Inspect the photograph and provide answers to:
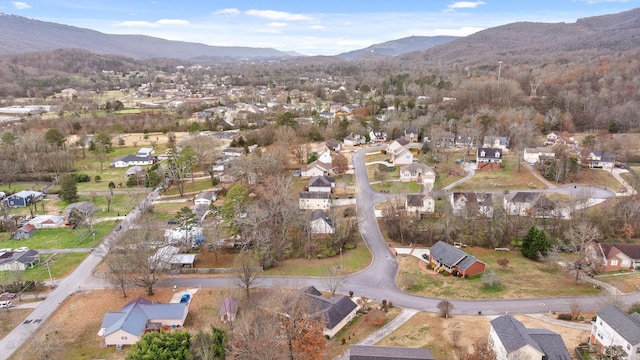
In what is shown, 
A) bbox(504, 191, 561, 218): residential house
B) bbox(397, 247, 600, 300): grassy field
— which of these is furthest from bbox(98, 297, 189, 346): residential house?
bbox(504, 191, 561, 218): residential house

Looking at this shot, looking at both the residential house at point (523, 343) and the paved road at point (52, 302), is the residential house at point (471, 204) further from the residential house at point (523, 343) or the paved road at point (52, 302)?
the paved road at point (52, 302)

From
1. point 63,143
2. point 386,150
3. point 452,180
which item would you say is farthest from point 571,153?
point 63,143

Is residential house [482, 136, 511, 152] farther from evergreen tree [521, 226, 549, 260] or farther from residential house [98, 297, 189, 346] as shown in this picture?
residential house [98, 297, 189, 346]

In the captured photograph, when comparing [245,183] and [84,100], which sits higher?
[84,100]

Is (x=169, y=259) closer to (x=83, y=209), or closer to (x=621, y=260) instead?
(x=83, y=209)

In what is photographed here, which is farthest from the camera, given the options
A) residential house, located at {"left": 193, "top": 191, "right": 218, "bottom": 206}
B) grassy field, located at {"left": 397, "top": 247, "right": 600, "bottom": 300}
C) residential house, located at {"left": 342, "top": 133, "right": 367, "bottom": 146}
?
residential house, located at {"left": 342, "top": 133, "right": 367, "bottom": 146}

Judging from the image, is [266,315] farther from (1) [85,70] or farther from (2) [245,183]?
(1) [85,70]
